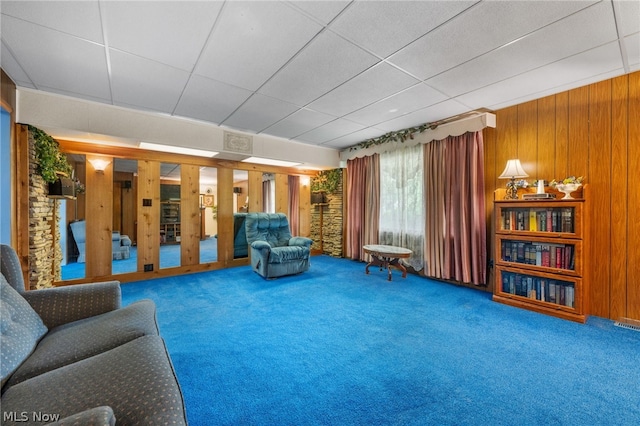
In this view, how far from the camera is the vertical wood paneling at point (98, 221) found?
3.88 metres

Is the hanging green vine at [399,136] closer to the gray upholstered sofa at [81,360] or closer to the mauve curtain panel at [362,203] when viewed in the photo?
the mauve curtain panel at [362,203]

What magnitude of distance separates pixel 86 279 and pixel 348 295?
379 centimetres

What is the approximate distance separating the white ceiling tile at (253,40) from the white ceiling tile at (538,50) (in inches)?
62.2

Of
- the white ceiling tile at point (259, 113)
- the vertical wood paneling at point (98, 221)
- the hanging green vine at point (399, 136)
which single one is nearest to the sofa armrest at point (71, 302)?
the white ceiling tile at point (259, 113)

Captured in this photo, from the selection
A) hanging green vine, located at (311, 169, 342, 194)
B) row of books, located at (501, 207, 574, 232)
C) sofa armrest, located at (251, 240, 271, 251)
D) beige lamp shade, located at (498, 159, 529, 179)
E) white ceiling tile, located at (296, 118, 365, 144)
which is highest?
white ceiling tile, located at (296, 118, 365, 144)

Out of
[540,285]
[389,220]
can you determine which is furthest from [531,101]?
[389,220]

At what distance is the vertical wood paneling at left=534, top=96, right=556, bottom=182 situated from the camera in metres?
3.12

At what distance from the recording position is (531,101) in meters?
3.29

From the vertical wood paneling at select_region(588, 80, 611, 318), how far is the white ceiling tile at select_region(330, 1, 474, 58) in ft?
7.31

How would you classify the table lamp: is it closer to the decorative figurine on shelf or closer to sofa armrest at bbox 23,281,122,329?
the decorative figurine on shelf

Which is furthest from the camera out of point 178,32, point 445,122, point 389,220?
point 389,220

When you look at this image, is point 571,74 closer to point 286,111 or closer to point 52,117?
point 286,111

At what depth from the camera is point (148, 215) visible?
14.1ft

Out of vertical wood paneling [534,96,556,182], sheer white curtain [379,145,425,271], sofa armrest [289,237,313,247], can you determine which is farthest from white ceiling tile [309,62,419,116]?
sofa armrest [289,237,313,247]
